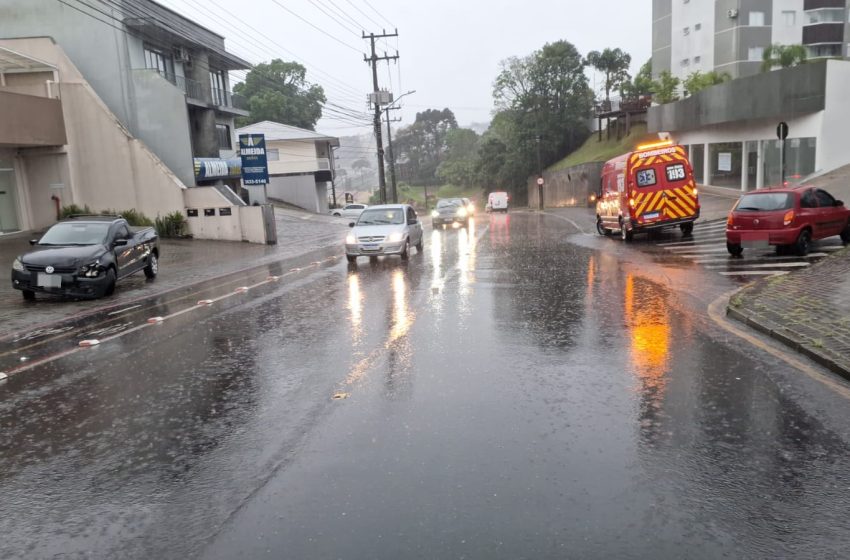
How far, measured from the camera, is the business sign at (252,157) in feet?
90.3

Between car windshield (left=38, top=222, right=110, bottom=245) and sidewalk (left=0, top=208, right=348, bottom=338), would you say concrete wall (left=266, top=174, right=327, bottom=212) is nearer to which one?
sidewalk (left=0, top=208, right=348, bottom=338)

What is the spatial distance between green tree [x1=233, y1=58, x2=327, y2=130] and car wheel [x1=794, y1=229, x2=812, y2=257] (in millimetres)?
63760

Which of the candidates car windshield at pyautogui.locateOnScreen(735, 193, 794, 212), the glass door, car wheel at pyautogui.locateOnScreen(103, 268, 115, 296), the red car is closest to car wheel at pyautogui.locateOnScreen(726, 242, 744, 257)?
the red car

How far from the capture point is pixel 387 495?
445 centimetres

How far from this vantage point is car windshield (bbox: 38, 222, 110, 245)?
14.7 m

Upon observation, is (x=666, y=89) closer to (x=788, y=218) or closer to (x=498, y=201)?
(x=498, y=201)

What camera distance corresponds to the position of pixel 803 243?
15625 millimetres

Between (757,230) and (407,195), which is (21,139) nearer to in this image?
(757,230)

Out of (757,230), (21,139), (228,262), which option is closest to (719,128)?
(757,230)

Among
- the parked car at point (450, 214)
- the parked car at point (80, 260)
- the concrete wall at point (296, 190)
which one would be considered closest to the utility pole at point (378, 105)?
the parked car at point (450, 214)

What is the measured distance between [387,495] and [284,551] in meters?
0.84

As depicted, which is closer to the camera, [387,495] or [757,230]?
[387,495]

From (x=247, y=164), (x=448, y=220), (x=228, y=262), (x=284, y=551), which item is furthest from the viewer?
(x=448, y=220)

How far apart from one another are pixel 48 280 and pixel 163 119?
63.4 feet
